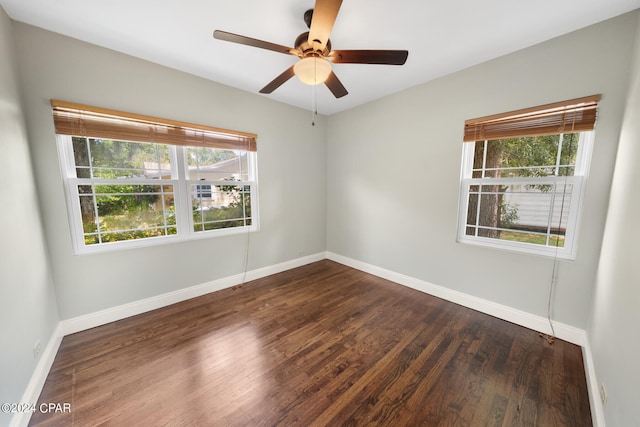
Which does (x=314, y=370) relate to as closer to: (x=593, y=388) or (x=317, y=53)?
(x=593, y=388)

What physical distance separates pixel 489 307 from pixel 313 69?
2.85 metres

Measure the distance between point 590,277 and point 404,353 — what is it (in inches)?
65.5

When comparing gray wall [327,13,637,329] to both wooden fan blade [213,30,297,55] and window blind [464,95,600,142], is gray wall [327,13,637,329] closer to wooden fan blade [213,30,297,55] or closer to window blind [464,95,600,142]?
window blind [464,95,600,142]

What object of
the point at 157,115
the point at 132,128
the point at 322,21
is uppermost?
the point at 322,21

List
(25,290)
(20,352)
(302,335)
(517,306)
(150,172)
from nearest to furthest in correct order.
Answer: (20,352) < (25,290) < (302,335) < (517,306) < (150,172)

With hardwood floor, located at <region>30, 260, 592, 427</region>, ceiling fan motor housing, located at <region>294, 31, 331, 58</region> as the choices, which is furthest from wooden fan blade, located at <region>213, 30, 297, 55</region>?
hardwood floor, located at <region>30, 260, 592, 427</region>

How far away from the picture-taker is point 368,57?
157 centimetres

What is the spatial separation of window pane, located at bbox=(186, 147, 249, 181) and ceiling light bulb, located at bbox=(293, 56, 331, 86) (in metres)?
1.61

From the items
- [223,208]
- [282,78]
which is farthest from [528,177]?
[223,208]

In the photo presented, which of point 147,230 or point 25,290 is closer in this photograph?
point 25,290

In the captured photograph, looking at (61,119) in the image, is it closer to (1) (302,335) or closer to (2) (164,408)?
(2) (164,408)

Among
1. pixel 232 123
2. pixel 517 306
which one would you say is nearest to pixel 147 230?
pixel 232 123

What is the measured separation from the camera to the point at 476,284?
246cm

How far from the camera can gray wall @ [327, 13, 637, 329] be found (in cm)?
176
